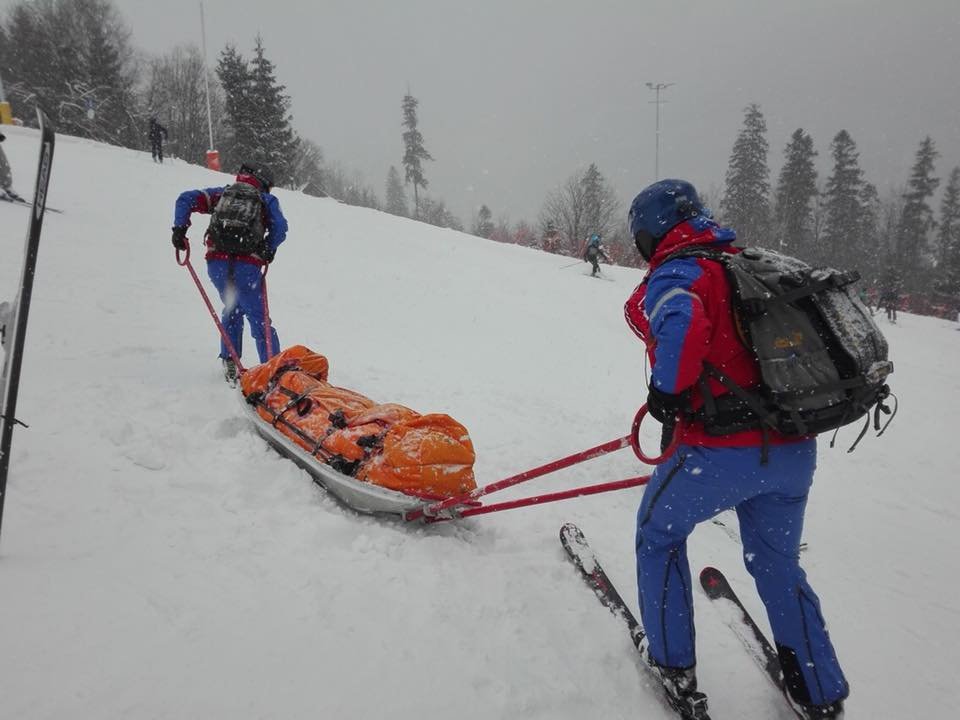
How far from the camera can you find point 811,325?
→ 1.91 meters

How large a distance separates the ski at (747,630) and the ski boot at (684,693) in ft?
1.57

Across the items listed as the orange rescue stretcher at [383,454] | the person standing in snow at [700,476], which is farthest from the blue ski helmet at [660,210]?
the orange rescue stretcher at [383,454]

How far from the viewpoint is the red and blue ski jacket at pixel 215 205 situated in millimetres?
4863

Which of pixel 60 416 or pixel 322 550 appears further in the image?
pixel 60 416

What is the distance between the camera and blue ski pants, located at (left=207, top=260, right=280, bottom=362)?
4.93m

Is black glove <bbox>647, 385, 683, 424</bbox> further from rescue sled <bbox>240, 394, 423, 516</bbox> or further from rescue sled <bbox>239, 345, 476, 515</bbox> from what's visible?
rescue sled <bbox>240, 394, 423, 516</bbox>

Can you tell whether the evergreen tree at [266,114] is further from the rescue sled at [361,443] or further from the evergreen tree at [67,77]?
the rescue sled at [361,443]

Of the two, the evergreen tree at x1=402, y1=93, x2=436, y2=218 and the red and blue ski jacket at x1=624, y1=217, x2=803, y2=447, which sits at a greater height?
the evergreen tree at x1=402, y1=93, x2=436, y2=218

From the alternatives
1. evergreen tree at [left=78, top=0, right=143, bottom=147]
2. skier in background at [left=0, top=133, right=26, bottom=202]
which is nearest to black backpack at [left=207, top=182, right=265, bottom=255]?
skier in background at [left=0, top=133, right=26, bottom=202]

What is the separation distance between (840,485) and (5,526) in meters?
6.61

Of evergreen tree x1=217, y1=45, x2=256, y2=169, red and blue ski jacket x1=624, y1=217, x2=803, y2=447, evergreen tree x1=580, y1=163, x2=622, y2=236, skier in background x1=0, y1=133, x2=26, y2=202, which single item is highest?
evergreen tree x1=217, y1=45, x2=256, y2=169

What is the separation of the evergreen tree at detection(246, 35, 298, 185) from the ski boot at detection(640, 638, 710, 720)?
36104 millimetres

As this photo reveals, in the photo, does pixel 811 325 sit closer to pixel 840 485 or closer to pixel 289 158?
pixel 840 485

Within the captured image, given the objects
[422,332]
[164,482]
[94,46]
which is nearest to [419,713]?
[164,482]
